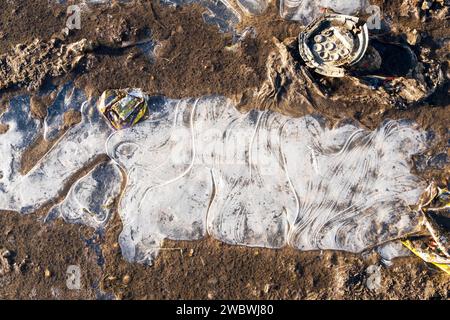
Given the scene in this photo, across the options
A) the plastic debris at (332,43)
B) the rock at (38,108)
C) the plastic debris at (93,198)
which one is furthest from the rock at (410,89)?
the rock at (38,108)

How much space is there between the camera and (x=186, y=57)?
8430 mm

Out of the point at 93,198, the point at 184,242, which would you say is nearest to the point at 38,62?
the point at 93,198

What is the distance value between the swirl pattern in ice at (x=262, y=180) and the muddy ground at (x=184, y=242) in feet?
0.91

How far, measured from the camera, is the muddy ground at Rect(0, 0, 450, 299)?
8086 millimetres

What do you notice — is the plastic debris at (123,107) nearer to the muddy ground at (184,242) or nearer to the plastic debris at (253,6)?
the muddy ground at (184,242)

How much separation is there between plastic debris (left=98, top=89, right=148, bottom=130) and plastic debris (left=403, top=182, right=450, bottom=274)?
604 centimetres

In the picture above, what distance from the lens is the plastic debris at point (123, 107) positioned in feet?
27.1

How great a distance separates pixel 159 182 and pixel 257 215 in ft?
7.01

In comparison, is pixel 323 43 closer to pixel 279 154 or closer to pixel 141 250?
pixel 279 154

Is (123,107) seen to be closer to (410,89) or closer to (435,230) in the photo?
(410,89)

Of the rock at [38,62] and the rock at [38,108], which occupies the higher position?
the rock at [38,62]

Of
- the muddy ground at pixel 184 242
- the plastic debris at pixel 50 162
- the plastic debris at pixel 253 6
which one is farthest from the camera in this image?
the plastic debris at pixel 253 6

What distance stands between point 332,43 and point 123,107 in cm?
448

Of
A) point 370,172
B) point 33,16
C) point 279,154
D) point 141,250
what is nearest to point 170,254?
point 141,250
